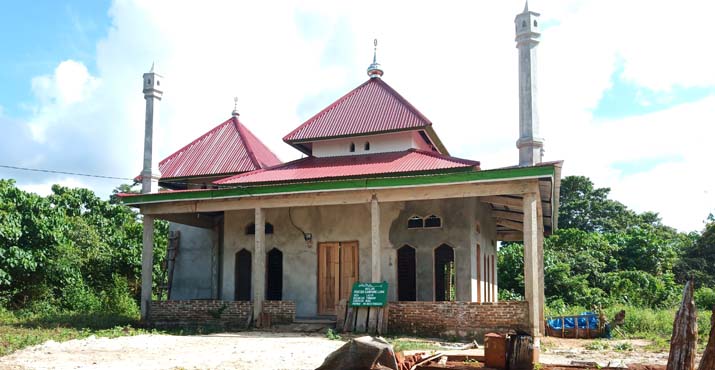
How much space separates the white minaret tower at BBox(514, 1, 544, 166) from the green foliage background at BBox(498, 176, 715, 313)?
7483 mm

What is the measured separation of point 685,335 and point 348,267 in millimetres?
12317

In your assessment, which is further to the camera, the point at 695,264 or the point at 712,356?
the point at 695,264

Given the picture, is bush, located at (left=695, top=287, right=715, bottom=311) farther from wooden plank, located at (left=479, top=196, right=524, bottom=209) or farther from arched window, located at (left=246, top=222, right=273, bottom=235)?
arched window, located at (left=246, top=222, right=273, bottom=235)

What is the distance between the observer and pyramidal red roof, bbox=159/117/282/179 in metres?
20.3

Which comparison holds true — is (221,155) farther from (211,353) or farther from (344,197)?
(211,353)

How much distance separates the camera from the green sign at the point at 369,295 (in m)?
14.5

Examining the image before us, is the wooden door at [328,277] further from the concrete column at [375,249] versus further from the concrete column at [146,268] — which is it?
the concrete column at [146,268]

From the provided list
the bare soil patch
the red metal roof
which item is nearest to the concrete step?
the bare soil patch

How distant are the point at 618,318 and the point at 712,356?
11.2 meters

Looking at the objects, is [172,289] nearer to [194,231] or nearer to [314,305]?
[194,231]

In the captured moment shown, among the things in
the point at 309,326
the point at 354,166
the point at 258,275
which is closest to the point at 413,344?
the point at 309,326

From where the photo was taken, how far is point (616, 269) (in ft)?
94.8

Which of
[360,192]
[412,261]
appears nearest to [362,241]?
[412,261]

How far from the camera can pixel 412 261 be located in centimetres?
1711
